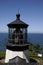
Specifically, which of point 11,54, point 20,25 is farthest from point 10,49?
point 20,25

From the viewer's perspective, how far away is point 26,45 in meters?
14.8

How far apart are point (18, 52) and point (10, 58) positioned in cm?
103

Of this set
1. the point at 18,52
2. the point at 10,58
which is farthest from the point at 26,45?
the point at 10,58

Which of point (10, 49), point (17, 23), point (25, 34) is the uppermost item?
point (17, 23)

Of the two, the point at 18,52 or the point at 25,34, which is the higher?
the point at 25,34

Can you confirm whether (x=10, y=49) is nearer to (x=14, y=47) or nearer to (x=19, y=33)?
(x=14, y=47)

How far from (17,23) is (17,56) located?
327 cm

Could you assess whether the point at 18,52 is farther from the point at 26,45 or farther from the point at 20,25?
the point at 20,25

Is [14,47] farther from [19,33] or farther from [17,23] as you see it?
[17,23]

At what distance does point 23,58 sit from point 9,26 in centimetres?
354

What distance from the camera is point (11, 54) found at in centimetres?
1488

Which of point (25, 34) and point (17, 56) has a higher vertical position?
point (25, 34)

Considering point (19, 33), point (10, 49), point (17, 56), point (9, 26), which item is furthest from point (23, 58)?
point (9, 26)

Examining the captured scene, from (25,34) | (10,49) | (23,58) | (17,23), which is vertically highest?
(17,23)
